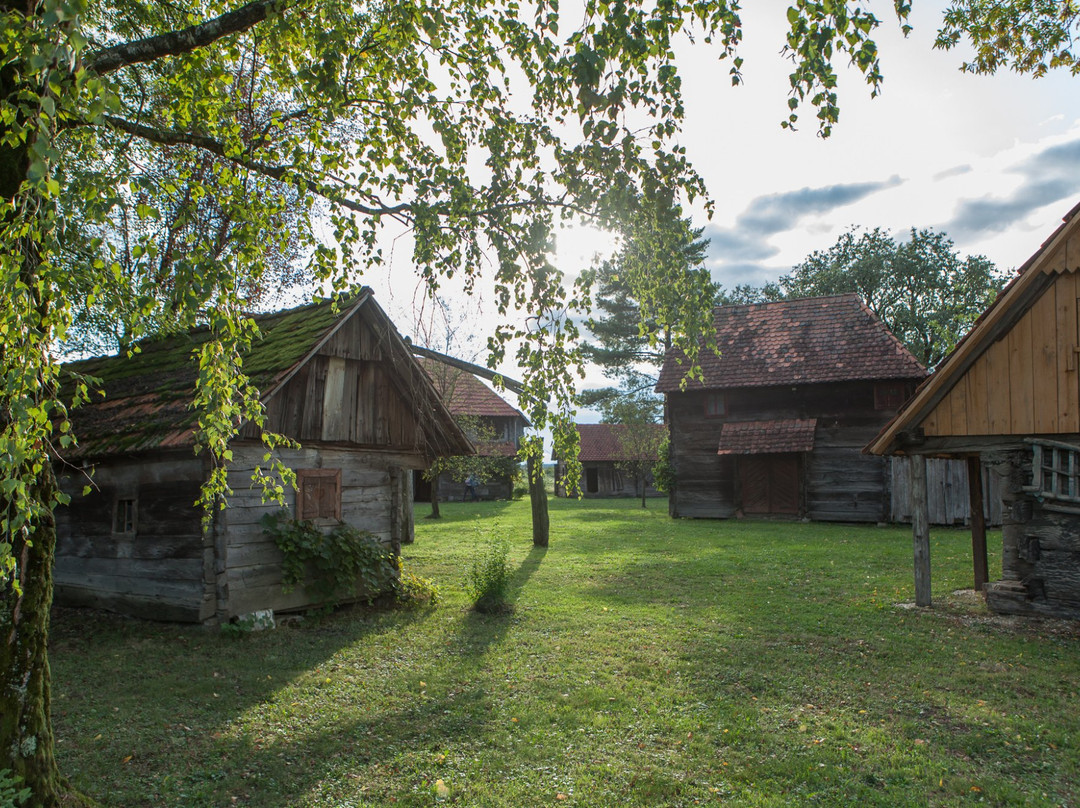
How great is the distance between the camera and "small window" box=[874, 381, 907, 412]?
22.2 m

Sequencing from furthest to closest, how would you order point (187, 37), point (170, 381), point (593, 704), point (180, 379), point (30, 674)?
point (170, 381) → point (180, 379) → point (593, 704) → point (187, 37) → point (30, 674)

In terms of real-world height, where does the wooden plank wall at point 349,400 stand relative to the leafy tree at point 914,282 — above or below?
below

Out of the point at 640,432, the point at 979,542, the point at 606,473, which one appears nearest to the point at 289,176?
the point at 979,542

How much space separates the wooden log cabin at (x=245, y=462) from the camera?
382 inches

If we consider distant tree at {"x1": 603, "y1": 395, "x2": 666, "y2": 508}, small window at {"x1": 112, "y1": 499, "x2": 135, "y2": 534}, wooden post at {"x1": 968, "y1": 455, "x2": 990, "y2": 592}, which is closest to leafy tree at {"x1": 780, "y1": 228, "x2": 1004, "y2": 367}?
distant tree at {"x1": 603, "y1": 395, "x2": 666, "y2": 508}

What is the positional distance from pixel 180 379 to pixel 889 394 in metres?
20.3

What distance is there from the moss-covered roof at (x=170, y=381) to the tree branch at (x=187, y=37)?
3.90 meters

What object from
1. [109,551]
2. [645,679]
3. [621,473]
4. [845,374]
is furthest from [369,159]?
[621,473]

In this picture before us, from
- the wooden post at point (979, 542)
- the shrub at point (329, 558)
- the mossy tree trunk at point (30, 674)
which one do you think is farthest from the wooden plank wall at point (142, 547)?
the wooden post at point (979, 542)

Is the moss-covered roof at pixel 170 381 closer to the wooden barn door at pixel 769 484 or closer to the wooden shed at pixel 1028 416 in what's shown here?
the wooden shed at pixel 1028 416

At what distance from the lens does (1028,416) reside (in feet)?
30.8

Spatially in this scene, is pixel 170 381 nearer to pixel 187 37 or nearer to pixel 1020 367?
pixel 187 37

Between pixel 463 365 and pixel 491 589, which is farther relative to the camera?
pixel 463 365

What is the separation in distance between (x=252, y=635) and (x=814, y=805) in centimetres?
744
